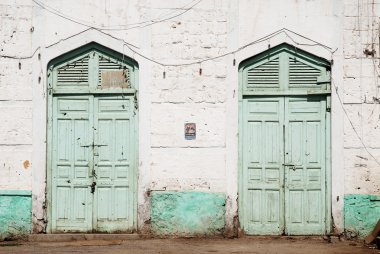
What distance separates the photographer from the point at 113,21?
9258 millimetres

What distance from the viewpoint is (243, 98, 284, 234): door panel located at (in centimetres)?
924

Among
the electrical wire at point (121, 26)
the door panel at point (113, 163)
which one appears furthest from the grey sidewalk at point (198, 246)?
the electrical wire at point (121, 26)

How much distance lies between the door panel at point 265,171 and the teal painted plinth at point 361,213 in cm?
103

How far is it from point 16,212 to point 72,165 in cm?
114

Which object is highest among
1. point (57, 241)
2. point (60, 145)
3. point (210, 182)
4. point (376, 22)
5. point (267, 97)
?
point (376, 22)

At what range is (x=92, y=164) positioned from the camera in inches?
365

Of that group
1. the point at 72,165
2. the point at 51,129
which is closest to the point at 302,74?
the point at 72,165

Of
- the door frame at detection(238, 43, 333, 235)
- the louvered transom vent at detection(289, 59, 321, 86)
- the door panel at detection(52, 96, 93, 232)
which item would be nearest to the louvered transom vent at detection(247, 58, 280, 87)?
the door frame at detection(238, 43, 333, 235)

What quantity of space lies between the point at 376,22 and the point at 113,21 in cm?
419

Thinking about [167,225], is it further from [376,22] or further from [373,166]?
[376,22]

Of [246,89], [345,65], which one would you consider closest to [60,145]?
[246,89]

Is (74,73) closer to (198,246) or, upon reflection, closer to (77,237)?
(77,237)

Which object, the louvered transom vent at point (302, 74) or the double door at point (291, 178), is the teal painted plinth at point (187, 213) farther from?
the louvered transom vent at point (302, 74)

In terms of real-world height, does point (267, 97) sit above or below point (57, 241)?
above
